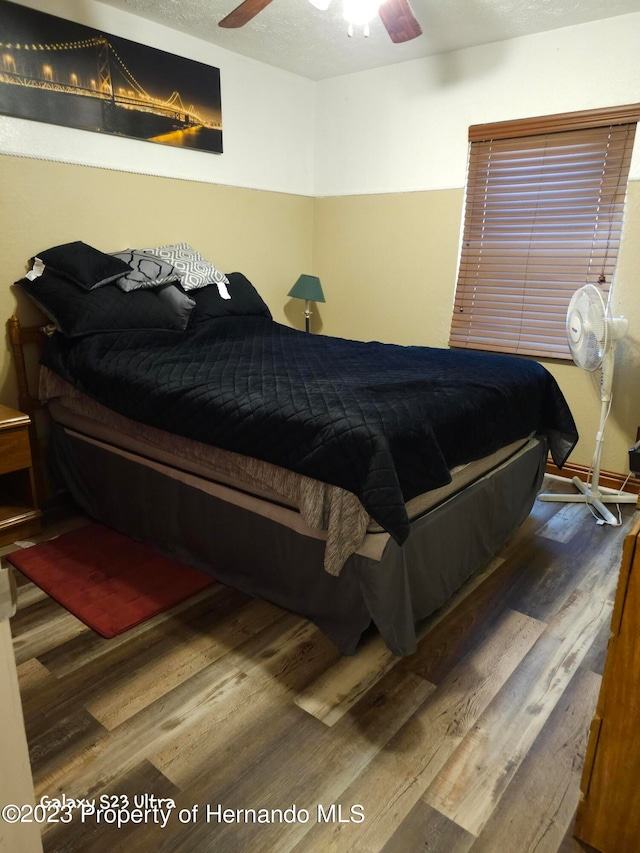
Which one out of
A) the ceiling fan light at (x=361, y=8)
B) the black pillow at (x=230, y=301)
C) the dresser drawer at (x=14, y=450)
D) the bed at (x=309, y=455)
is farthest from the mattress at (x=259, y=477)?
the ceiling fan light at (x=361, y=8)

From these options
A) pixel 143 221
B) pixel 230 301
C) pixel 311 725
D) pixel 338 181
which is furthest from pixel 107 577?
pixel 338 181

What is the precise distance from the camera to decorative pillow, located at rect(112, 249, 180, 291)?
9.10 ft

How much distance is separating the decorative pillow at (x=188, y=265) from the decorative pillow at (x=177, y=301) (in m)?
0.10

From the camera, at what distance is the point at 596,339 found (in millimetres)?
2791

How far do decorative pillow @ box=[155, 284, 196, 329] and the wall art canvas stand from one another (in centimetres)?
94

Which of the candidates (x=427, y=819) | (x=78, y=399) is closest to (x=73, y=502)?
(x=78, y=399)

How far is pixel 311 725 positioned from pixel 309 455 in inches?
30.8

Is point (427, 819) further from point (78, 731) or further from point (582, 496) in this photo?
point (582, 496)

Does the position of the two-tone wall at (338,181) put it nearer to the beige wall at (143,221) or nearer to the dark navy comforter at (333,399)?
the beige wall at (143,221)

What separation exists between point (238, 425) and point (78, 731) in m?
1.01

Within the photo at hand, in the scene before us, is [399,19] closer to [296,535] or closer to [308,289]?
[308,289]

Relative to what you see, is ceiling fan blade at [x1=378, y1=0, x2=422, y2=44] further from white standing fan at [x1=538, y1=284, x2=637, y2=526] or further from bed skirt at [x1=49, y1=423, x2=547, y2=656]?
bed skirt at [x1=49, y1=423, x2=547, y2=656]

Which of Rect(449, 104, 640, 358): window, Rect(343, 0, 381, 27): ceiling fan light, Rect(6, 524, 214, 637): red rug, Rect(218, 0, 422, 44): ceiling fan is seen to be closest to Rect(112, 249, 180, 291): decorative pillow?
Rect(218, 0, 422, 44): ceiling fan

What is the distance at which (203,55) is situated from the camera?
3359 millimetres
